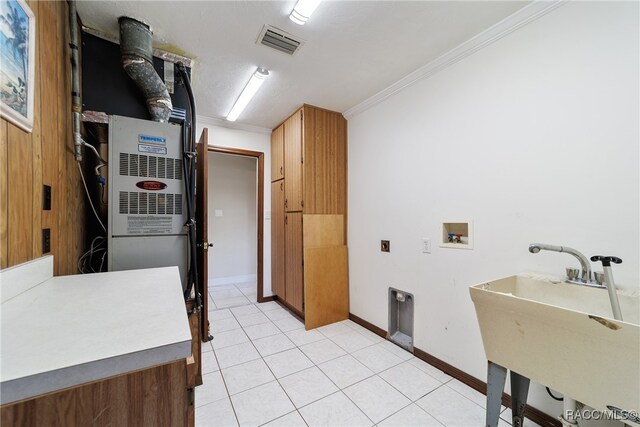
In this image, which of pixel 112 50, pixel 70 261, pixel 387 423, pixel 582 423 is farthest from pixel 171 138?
pixel 582 423

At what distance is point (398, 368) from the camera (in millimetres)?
2178

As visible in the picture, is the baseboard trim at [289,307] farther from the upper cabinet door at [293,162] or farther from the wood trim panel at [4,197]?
the wood trim panel at [4,197]

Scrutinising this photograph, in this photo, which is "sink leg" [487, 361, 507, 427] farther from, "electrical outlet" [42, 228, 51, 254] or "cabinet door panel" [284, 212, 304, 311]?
"electrical outlet" [42, 228, 51, 254]

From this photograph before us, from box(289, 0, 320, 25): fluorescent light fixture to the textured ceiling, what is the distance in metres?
0.05

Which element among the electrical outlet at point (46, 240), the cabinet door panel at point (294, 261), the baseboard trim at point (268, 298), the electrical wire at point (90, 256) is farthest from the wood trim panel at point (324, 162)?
the electrical outlet at point (46, 240)

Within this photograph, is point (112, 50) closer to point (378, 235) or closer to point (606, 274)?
point (378, 235)

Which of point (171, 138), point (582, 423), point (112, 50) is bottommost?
point (582, 423)

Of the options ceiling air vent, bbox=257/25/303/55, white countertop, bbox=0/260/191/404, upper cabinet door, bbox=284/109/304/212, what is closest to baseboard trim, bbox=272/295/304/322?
upper cabinet door, bbox=284/109/304/212

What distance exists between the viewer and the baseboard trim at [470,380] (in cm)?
155

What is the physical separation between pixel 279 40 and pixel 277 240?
2485 mm

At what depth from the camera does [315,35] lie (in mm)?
1892

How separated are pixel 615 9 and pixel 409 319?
254 cm

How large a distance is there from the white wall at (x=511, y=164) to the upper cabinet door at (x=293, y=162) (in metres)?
0.96

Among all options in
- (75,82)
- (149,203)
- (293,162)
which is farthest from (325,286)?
(75,82)
